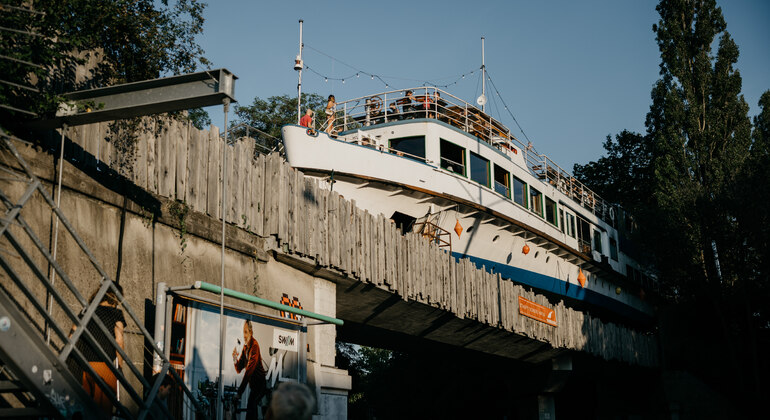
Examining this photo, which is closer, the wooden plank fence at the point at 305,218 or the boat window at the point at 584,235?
the wooden plank fence at the point at 305,218

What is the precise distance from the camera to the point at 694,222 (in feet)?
96.2

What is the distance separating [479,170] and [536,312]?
530cm

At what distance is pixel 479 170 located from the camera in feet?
77.7

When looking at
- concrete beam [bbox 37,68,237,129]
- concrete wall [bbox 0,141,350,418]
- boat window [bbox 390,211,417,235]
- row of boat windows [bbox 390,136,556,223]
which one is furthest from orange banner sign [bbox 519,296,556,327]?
concrete beam [bbox 37,68,237,129]

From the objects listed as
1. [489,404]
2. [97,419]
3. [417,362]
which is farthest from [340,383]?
[417,362]

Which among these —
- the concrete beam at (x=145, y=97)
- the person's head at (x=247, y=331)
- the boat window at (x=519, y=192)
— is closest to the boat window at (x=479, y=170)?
the boat window at (x=519, y=192)

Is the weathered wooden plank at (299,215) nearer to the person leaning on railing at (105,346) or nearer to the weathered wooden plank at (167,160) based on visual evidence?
the weathered wooden plank at (167,160)

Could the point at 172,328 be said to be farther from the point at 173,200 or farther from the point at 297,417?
the point at 297,417

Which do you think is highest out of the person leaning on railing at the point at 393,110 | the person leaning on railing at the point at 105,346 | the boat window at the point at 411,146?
the person leaning on railing at the point at 393,110

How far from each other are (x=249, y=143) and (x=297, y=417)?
900 centimetres

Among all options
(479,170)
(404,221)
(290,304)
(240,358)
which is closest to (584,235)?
(479,170)

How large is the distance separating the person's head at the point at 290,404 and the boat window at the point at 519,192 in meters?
22.4

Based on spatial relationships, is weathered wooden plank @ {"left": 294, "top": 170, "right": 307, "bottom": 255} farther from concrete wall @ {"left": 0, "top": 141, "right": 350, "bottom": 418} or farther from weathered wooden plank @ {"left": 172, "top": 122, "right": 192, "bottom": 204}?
weathered wooden plank @ {"left": 172, "top": 122, "right": 192, "bottom": 204}

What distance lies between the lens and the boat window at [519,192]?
25.9 metres
